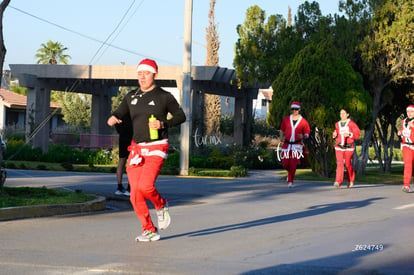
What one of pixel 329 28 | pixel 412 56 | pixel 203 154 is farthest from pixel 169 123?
pixel 203 154

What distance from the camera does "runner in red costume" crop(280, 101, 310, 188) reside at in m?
18.0

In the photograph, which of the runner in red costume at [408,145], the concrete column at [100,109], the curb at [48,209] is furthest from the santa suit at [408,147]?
the concrete column at [100,109]

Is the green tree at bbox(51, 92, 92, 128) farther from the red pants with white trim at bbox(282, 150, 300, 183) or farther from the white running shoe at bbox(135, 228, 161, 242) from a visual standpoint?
the white running shoe at bbox(135, 228, 161, 242)

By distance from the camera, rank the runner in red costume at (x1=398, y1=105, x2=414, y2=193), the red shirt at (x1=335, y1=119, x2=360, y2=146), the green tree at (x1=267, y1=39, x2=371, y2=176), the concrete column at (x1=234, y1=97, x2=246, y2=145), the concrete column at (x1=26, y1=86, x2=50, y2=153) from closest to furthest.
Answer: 1. the runner in red costume at (x1=398, y1=105, x2=414, y2=193)
2. the red shirt at (x1=335, y1=119, x2=360, y2=146)
3. the green tree at (x1=267, y1=39, x2=371, y2=176)
4. the concrete column at (x1=26, y1=86, x2=50, y2=153)
5. the concrete column at (x1=234, y1=97, x2=246, y2=145)

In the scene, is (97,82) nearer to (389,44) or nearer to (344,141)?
(389,44)

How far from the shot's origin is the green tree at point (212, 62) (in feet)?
166

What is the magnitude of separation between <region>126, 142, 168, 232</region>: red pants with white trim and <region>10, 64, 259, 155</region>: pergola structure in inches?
818

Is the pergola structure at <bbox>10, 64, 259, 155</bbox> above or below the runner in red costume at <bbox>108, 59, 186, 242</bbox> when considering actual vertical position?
above

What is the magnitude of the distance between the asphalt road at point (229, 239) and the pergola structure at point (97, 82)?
16.2m

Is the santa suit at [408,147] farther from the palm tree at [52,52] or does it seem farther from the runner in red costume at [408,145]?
the palm tree at [52,52]

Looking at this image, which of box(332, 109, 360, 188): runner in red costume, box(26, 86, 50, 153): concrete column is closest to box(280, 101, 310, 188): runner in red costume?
box(332, 109, 360, 188): runner in red costume

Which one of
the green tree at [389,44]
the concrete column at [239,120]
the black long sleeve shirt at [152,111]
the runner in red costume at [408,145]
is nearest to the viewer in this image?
the black long sleeve shirt at [152,111]

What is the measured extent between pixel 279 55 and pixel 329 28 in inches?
92.8

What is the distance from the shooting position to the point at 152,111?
8.74 metres
